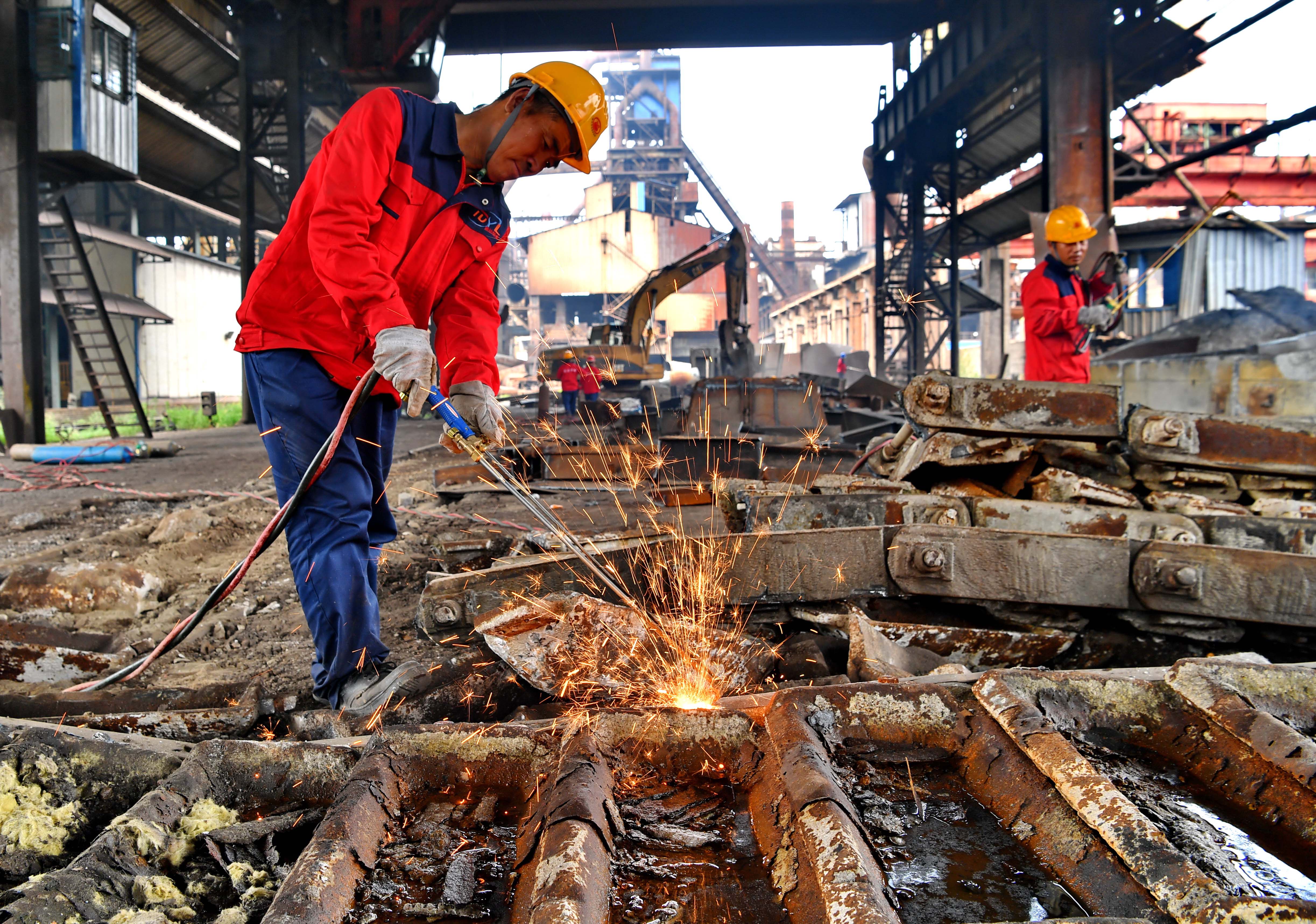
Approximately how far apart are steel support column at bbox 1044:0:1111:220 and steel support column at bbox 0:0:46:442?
1178cm

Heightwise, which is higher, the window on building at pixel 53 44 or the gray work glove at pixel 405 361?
the window on building at pixel 53 44

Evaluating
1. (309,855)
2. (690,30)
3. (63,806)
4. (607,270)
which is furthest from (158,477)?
(607,270)

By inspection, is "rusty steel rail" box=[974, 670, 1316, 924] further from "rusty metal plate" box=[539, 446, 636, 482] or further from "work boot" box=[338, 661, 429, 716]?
"rusty metal plate" box=[539, 446, 636, 482]

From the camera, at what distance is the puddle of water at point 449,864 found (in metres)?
1.19

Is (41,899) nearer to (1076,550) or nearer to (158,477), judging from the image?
(1076,550)

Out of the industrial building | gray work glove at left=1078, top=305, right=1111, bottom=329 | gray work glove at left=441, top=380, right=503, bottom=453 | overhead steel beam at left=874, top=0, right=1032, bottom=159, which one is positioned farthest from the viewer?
overhead steel beam at left=874, top=0, right=1032, bottom=159

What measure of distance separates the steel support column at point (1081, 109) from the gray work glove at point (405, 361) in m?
9.04

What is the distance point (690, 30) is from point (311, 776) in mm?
15288

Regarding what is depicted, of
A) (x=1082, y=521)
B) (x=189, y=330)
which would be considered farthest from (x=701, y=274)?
(x=189, y=330)

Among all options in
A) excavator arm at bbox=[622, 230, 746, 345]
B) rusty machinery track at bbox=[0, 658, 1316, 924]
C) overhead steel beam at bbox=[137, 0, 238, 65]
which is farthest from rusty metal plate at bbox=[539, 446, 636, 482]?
overhead steel beam at bbox=[137, 0, 238, 65]

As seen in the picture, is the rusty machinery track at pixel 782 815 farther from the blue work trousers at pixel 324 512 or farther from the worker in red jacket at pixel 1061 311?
the worker in red jacket at pixel 1061 311

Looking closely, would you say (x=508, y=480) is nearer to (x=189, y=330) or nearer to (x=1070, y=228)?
(x=1070, y=228)

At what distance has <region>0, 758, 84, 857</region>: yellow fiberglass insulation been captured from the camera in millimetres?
1290

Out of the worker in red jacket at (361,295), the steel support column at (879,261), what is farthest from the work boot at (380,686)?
the steel support column at (879,261)
